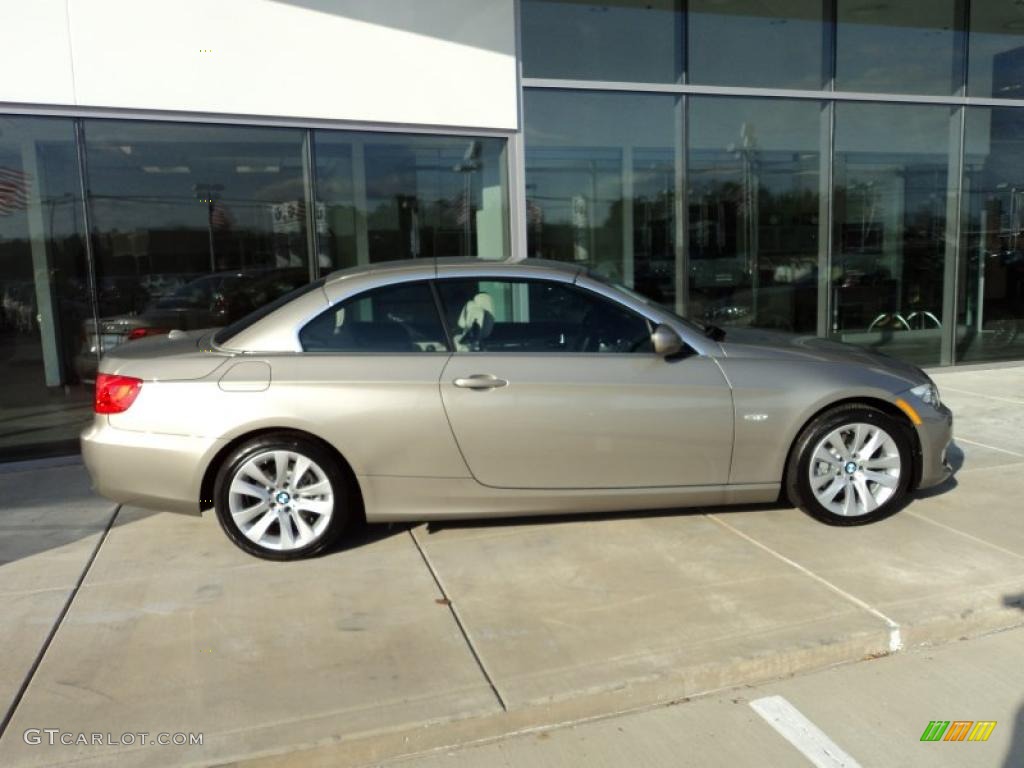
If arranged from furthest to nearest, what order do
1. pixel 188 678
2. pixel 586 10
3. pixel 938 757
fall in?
pixel 586 10 < pixel 188 678 < pixel 938 757

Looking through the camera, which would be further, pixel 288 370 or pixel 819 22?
pixel 819 22

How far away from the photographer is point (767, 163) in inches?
392

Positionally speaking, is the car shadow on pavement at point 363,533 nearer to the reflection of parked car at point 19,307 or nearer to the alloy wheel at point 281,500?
the alloy wheel at point 281,500

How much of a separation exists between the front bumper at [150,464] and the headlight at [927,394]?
3.90m

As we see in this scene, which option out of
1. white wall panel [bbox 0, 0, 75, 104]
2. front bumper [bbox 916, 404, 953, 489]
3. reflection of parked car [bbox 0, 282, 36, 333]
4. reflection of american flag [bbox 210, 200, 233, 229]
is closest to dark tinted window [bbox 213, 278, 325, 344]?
reflection of american flag [bbox 210, 200, 233, 229]

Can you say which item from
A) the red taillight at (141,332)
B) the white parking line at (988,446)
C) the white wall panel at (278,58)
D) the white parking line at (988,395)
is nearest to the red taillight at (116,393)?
the red taillight at (141,332)

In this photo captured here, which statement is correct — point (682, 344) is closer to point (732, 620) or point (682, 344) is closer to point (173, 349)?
point (732, 620)

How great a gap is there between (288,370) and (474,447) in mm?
1057

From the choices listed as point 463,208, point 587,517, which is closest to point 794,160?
point 463,208

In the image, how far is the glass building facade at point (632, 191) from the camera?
7305mm

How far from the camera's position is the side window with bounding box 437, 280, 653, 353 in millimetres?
4816

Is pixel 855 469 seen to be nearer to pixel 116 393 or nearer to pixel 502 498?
pixel 502 498

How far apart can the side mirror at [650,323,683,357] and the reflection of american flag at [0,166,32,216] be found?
17.9 feet

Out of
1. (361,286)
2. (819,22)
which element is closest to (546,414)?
(361,286)
